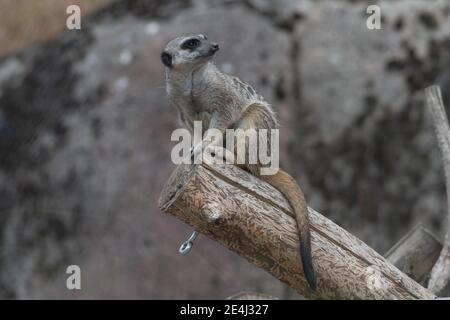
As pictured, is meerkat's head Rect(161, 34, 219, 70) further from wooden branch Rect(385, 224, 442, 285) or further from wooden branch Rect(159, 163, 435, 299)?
wooden branch Rect(385, 224, 442, 285)

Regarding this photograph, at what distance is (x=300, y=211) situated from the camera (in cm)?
273

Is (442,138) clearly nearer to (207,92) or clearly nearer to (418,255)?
(418,255)

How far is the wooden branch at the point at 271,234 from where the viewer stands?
8.51 feet

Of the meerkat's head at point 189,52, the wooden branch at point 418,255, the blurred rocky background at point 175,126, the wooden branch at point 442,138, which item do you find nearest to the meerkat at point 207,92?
the meerkat's head at point 189,52

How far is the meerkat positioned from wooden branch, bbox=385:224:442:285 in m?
0.86

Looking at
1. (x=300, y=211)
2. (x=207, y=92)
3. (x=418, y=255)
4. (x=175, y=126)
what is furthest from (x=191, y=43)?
(x=175, y=126)

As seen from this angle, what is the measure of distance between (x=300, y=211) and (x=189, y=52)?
0.91 meters

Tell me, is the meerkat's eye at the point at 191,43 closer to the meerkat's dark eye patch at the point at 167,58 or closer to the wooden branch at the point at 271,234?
the meerkat's dark eye patch at the point at 167,58

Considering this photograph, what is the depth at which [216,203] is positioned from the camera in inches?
102

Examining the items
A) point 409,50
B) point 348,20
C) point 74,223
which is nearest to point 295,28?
point 348,20

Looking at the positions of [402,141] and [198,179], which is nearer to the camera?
[198,179]

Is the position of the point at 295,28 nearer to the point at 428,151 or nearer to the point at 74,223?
the point at 428,151
